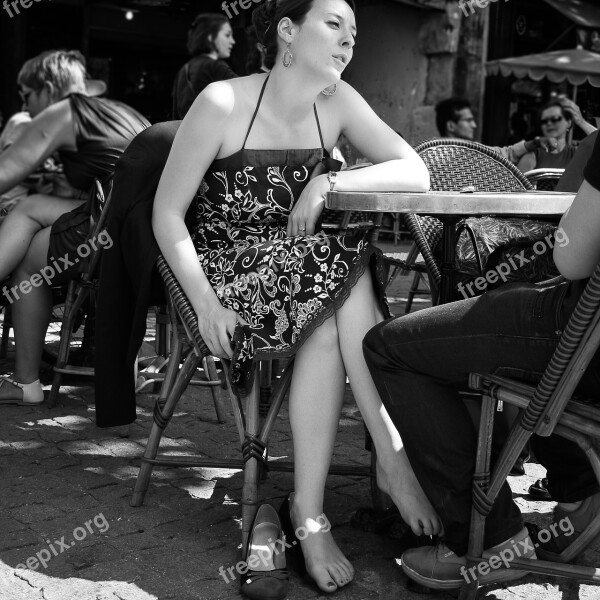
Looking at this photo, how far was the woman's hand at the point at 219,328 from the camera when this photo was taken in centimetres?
244

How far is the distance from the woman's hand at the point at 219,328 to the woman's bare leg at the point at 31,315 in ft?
5.73

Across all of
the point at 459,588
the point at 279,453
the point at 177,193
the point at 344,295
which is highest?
the point at 177,193

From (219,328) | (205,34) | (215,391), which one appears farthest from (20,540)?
(205,34)

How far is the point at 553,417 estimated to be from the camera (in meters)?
2.01

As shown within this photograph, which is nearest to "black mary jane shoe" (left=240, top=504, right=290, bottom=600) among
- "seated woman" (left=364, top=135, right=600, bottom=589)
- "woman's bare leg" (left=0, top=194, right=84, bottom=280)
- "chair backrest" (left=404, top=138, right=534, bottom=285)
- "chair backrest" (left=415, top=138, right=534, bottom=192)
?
"seated woman" (left=364, top=135, right=600, bottom=589)

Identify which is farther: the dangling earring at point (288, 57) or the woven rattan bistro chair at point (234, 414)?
the dangling earring at point (288, 57)

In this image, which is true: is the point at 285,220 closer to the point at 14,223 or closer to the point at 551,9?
the point at 14,223

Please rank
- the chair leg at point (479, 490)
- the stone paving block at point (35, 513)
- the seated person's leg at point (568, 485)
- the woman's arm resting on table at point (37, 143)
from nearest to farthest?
the chair leg at point (479, 490), the seated person's leg at point (568, 485), the stone paving block at point (35, 513), the woman's arm resting on table at point (37, 143)

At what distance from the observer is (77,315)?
4254 millimetres

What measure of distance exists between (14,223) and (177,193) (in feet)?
5.57

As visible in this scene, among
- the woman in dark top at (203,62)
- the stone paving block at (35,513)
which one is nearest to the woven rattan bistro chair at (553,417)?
the stone paving block at (35,513)

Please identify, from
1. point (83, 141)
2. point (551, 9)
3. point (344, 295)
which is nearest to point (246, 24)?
point (551, 9)

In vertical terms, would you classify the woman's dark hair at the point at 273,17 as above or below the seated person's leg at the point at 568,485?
above

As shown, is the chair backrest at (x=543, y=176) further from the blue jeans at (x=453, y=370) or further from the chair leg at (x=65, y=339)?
the blue jeans at (x=453, y=370)
